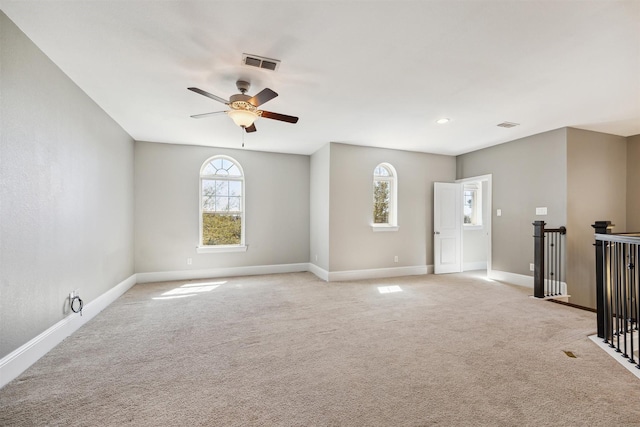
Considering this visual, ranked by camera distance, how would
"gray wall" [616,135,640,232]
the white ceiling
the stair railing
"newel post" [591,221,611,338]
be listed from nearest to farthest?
the white ceiling < "newel post" [591,221,611,338] < the stair railing < "gray wall" [616,135,640,232]

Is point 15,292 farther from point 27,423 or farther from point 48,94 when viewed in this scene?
point 48,94

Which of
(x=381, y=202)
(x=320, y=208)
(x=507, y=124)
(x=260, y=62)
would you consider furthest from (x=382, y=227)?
(x=260, y=62)

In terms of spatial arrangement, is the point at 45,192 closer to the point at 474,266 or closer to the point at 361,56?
the point at 361,56

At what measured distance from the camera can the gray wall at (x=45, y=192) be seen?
7.08 feet

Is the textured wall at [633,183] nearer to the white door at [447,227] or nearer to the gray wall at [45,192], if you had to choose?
the white door at [447,227]

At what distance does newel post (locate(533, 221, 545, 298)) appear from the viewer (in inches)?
173

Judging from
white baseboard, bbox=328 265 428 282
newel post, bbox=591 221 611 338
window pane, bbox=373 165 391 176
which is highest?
window pane, bbox=373 165 391 176

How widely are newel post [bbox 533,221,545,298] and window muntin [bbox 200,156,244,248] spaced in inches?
208

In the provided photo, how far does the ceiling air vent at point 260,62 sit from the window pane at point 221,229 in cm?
392

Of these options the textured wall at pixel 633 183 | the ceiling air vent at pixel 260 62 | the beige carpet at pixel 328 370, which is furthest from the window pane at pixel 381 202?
the textured wall at pixel 633 183

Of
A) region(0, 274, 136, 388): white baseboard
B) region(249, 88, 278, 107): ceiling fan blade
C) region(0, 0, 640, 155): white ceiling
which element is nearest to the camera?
region(0, 0, 640, 155): white ceiling

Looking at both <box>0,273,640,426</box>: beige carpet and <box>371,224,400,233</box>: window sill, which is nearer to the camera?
<box>0,273,640,426</box>: beige carpet

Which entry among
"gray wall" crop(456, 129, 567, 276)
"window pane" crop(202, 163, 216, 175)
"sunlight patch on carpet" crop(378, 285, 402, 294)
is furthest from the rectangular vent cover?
"window pane" crop(202, 163, 216, 175)

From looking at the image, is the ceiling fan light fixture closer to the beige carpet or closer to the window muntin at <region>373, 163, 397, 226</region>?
the beige carpet
